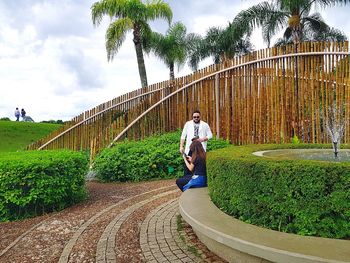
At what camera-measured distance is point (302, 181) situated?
3.68 metres

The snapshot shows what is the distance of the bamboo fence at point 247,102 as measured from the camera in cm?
952

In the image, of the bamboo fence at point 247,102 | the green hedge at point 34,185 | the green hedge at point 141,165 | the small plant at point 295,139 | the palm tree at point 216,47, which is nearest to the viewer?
the green hedge at point 34,185

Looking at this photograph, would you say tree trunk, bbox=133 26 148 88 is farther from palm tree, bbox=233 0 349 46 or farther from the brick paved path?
the brick paved path

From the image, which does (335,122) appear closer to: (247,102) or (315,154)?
(247,102)

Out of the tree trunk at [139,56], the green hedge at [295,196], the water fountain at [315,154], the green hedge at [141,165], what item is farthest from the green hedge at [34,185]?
the tree trunk at [139,56]

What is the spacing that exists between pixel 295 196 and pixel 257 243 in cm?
73

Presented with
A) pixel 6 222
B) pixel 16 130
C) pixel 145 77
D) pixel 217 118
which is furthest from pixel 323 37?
pixel 6 222

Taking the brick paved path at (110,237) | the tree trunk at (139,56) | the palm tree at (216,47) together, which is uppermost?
the palm tree at (216,47)

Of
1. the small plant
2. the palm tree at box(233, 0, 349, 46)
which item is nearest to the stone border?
the small plant

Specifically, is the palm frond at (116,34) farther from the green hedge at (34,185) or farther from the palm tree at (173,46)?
the green hedge at (34,185)

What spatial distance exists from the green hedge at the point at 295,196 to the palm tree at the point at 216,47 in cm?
2593

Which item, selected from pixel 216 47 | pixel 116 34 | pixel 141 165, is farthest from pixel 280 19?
pixel 141 165

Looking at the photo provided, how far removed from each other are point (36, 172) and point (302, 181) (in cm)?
490

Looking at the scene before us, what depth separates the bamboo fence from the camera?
375 inches
